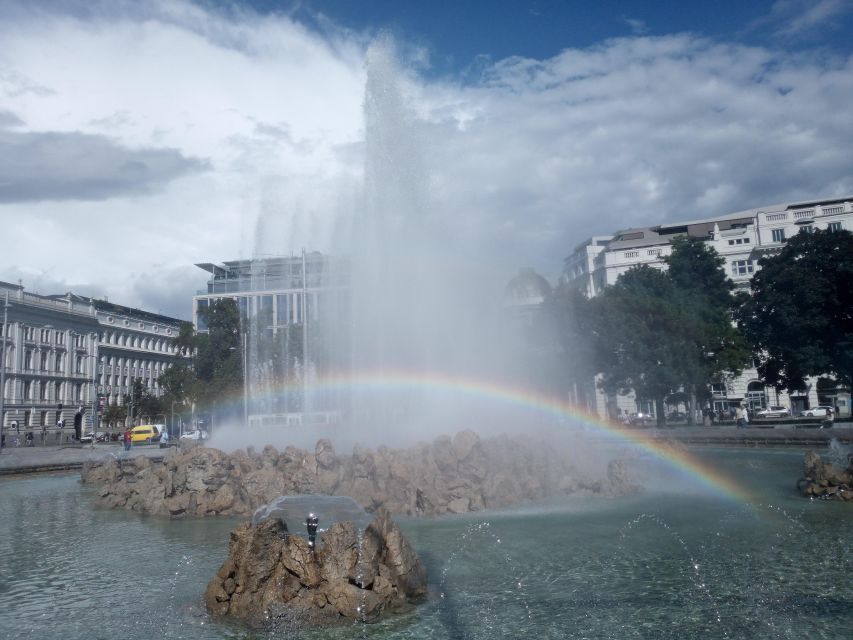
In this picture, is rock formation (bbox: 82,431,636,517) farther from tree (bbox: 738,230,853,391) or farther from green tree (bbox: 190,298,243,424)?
green tree (bbox: 190,298,243,424)

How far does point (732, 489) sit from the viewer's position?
23016 millimetres

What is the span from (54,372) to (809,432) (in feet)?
287

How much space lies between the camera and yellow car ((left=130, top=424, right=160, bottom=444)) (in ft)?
216

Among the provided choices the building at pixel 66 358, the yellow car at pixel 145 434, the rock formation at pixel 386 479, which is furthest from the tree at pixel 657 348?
the building at pixel 66 358

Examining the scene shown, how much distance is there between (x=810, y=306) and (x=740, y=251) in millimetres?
31965

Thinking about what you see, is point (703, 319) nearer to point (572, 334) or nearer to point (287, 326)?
point (572, 334)

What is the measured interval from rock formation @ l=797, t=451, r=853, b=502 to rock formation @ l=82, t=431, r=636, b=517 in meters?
5.25

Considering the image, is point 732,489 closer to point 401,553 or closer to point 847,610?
point 847,610

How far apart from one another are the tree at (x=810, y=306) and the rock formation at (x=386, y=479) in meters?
31.1

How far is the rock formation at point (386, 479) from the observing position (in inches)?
819

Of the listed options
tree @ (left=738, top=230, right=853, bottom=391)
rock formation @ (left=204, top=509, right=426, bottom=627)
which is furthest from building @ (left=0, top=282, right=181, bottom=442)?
rock formation @ (left=204, top=509, right=426, bottom=627)

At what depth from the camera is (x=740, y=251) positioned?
7725cm

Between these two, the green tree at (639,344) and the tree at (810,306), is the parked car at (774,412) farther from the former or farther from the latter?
the green tree at (639,344)

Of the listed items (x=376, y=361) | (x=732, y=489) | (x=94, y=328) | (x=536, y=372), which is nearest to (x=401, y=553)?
(x=732, y=489)
